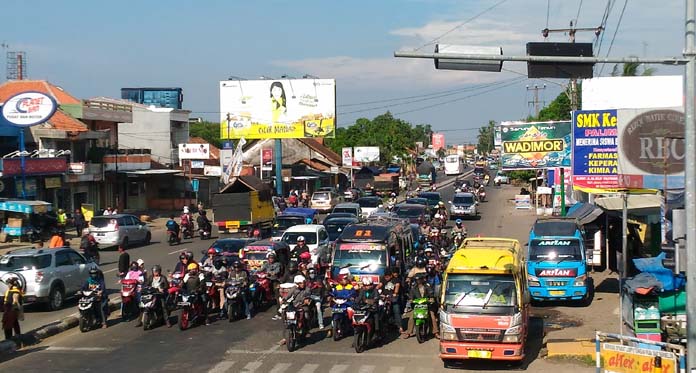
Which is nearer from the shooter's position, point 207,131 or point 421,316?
point 421,316

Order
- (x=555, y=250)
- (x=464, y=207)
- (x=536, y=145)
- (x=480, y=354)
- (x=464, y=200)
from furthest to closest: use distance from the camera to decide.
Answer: (x=464, y=200), (x=464, y=207), (x=536, y=145), (x=555, y=250), (x=480, y=354)

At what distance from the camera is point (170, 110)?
6856 centimetres

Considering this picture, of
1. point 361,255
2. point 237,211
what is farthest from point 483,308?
point 237,211

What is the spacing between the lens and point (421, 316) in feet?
56.5

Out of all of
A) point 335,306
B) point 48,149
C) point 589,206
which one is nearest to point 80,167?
point 48,149

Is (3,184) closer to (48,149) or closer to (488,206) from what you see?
(48,149)

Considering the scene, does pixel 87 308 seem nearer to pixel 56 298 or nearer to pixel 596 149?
pixel 56 298

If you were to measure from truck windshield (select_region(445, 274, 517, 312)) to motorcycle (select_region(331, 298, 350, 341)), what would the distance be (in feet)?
8.61

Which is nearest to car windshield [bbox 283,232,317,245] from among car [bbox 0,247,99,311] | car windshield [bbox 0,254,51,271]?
car [bbox 0,247,99,311]

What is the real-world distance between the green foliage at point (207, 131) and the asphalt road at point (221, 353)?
322 ft

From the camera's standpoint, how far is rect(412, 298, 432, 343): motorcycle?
17203 millimetres

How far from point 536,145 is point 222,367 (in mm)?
31276

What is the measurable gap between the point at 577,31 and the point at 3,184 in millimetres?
32270

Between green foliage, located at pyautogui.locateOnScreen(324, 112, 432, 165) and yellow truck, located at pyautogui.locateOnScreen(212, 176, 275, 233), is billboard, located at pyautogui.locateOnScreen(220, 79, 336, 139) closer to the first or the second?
yellow truck, located at pyautogui.locateOnScreen(212, 176, 275, 233)
